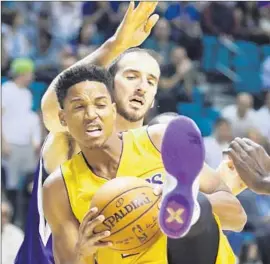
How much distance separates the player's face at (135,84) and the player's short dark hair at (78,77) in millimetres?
175

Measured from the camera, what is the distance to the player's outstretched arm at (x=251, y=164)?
307cm

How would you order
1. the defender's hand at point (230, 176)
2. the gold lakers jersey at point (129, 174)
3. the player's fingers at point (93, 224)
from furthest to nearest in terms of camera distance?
the defender's hand at point (230, 176) < the gold lakers jersey at point (129, 174) < the player's fingers at point (93, 224)

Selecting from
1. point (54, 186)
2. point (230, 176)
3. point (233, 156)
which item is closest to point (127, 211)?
point (54, 186)

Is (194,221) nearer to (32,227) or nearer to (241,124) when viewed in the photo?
(32,227)

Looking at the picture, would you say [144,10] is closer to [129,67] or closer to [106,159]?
[129,67]

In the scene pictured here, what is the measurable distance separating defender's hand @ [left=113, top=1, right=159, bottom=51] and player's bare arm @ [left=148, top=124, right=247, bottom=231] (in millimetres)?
395

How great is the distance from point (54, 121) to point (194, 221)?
0.96 metres

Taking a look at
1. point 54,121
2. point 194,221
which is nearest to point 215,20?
point 54,121

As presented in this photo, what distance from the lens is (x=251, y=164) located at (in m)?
3.09

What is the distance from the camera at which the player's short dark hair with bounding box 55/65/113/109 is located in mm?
3121

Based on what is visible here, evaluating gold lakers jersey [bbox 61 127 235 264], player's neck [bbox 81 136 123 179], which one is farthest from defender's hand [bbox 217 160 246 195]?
player's neck [bbox 81 136 123 179]

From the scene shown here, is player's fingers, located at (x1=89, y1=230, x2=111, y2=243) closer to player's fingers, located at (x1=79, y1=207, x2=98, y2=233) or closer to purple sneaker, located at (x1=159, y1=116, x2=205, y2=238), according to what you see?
player's fingers, located at (x1=79, y1=207, x2=98, y2=233)

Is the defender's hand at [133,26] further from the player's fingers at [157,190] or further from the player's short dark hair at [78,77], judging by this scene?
the player's fingers at [157,190]

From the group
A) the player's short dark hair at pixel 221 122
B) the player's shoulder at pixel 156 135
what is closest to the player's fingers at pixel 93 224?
the player's shoulder at pixel 156 135
